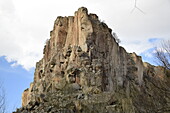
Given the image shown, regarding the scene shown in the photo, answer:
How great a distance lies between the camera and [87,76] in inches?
803

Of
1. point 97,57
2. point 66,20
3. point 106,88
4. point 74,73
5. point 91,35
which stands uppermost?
point 66,20

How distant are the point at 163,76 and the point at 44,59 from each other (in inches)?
709

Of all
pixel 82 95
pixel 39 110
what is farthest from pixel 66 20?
pixel 39 110

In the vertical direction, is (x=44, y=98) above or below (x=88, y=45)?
below

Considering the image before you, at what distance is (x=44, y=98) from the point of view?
1728cm

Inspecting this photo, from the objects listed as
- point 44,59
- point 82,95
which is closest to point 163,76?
point 44,59

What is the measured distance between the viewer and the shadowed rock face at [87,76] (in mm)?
16281

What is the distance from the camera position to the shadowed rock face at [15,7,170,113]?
1628 centimetres

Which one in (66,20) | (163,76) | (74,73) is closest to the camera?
(74,73)

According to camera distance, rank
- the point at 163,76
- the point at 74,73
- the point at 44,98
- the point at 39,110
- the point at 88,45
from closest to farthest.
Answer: the point at 39,110 → the point at 44,98 → the point at 74,73 → the point at 88,45 → the point at 163,76

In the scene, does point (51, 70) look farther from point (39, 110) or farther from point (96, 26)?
point (39, 110)

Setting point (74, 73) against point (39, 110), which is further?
point (74, 73)

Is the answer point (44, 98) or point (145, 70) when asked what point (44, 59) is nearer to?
point (44, 98)

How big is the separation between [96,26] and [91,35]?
1.75 metres
